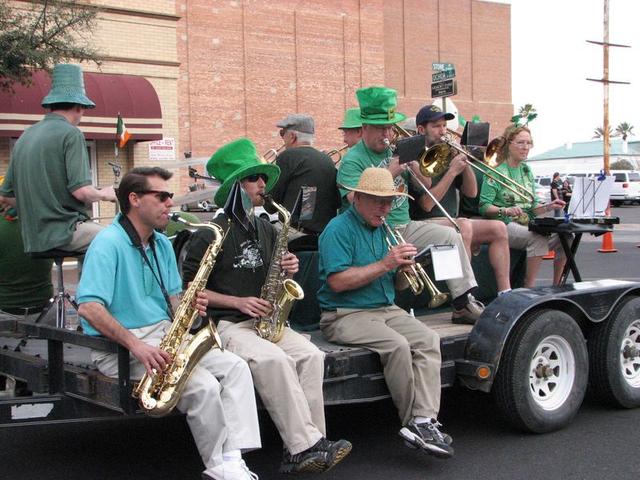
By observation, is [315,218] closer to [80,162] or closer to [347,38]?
[80,162]

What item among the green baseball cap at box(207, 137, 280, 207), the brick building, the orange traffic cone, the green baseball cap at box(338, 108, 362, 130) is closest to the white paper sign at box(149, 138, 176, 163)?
the orange traffic cone

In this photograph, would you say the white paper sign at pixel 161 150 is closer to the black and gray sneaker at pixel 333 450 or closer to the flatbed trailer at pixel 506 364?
the flatbed trailer at pixel 506 364

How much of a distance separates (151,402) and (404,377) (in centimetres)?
160

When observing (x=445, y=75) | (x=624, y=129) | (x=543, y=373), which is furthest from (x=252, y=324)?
(x=624, y=129)

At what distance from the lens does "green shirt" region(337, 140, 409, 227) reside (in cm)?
611

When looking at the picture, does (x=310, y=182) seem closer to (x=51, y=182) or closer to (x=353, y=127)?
(x=353, y=127)

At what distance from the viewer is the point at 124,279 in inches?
172

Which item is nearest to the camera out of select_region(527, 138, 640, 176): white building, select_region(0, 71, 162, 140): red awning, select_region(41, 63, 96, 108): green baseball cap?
select_region(41, 63, 96, 108): green baseball cap

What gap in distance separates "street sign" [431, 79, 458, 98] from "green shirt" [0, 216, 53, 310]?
7.72 m

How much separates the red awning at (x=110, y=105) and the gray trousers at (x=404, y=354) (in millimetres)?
14460

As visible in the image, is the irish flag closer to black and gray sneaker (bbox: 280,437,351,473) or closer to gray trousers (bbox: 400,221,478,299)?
gray trousers (bbox: 400,221,478,299)

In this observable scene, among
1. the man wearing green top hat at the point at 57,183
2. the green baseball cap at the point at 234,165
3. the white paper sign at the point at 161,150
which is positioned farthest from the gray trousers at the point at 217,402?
the white paper sign at the point at 161,150

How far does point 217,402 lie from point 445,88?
918 centimetres

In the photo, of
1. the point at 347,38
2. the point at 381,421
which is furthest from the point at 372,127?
the point at 347,38
